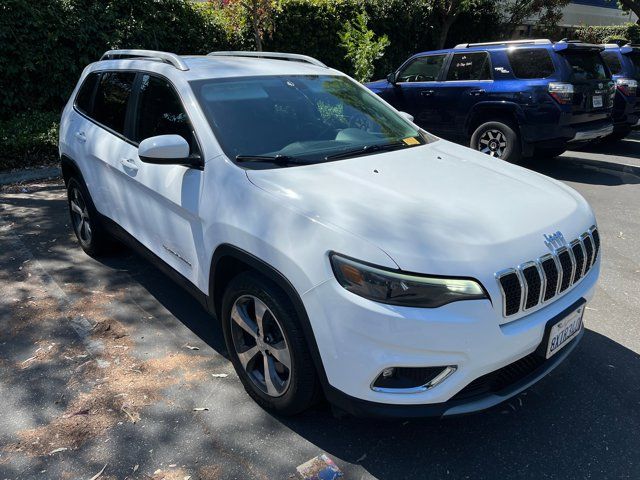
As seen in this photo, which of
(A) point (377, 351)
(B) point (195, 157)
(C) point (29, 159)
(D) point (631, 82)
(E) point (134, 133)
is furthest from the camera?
(D) point (631, 82)

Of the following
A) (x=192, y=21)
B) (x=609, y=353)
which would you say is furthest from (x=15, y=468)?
(x=192, y=21)

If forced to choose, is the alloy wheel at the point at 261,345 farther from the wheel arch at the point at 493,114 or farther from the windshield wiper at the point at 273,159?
the wheel arch at the point at 493,114

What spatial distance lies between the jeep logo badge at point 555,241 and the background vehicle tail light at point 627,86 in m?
8.63

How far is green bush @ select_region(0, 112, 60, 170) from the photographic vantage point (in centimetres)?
779

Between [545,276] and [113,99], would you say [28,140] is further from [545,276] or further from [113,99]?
[545,276]

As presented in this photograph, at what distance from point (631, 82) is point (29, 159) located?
10.4 meters

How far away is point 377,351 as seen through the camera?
2.12 m

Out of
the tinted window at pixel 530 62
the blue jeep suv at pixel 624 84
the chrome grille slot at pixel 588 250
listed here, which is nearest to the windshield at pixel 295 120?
the chrome grille slot at pixel 588 250

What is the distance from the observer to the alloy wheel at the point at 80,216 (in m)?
4.69

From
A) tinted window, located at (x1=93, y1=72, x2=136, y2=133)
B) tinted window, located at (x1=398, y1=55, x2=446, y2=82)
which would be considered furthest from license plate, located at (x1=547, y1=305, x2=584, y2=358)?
tinted window, located at (x1=398, y1=55, x2=446, y2=82)

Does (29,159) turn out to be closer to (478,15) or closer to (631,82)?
(631,82)

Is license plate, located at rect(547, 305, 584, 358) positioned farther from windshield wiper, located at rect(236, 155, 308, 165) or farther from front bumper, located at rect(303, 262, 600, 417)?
windshield wiper, located at rect(236, 155, 308, 165)

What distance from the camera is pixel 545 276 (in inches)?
92.8

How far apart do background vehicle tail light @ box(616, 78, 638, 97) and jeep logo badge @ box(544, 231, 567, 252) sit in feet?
28.3
